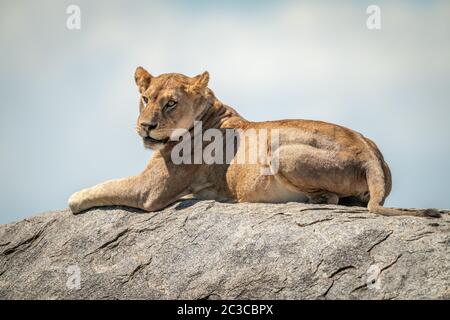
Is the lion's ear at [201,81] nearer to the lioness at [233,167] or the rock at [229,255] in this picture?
the lioness at [233,167]

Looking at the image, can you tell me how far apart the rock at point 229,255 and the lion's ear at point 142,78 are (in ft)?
6.07

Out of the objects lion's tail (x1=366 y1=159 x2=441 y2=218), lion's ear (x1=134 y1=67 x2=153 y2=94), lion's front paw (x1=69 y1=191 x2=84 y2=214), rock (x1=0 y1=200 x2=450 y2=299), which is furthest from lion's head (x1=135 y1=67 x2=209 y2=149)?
lion's tail (x1=366 y1=159 x2=441 y2=218)

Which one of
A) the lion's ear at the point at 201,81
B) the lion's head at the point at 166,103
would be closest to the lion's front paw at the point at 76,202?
the lion's head at the point at 166,103

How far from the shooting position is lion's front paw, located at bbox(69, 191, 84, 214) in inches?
489

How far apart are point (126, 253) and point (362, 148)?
3522 mm

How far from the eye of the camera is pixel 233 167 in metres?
12.2

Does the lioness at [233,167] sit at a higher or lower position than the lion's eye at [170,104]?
lower

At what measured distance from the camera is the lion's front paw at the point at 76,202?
1243 cm

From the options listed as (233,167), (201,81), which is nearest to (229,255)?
(233,167)

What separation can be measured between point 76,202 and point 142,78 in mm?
2094

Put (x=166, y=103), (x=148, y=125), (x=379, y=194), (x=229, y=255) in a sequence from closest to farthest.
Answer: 1. (x=229, y=255)
2. (x=379, y=194)
3. (x=148, y=125)
4. (x=166, y=103)
